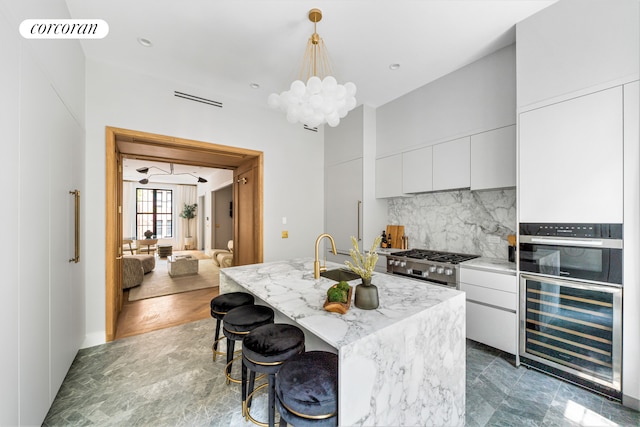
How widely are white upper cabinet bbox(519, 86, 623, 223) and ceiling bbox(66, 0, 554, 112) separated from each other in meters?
0.95

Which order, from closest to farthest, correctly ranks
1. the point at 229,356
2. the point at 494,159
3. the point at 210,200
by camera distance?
1. the point at 229,356
2. the point at 494,159
3. the point at 210,200

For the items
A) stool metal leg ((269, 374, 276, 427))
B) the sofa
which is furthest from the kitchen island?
the sofa

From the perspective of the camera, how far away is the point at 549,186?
2133mm

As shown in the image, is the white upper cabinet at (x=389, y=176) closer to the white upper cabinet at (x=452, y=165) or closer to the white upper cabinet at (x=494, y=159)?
the white upper cabinet at (x=452, y=165)

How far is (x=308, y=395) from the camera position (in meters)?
1.11

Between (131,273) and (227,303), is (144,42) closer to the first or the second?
(227,303)

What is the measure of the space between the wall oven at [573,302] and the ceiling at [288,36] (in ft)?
6.25

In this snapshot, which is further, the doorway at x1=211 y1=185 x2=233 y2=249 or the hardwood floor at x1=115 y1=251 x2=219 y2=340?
the doorway at x1=211 y1=185 x2=233 y2=249

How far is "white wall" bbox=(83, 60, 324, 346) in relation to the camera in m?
2.78

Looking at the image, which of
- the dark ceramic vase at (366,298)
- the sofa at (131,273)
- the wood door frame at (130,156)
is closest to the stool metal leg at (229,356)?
the dark ceramic vase at (366,298)

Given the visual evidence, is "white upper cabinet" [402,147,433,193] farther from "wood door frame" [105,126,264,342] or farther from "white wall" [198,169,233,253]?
"white wall" [198,169,233,253]

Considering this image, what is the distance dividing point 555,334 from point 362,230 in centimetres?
232

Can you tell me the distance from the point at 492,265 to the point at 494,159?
3.64ft

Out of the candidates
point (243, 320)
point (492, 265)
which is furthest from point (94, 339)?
point (492, 265)
